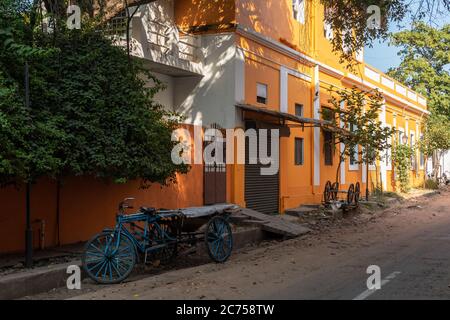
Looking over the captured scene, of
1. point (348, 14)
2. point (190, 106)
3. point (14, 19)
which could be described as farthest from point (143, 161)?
point (348, 14)

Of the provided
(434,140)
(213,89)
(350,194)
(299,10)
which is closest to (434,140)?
(434,140)

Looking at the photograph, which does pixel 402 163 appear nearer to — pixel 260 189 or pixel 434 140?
pixel 434 140

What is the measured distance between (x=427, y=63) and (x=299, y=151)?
23.5 m

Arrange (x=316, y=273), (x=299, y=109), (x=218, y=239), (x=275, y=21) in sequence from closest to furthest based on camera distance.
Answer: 1. (x=316, y=273)
2. (x=218, y=239)
3. (x=275, y=21)
4. (x=299, y=109)

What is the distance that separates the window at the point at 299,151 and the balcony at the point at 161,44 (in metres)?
5.11

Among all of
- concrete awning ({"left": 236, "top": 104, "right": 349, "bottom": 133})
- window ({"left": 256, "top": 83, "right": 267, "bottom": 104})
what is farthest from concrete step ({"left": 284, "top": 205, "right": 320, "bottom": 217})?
window ({"left": 256, "top": 83, "right": 267, "bottom": 104})

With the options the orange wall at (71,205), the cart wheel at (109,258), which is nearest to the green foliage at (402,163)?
the orange wall at (71,205)

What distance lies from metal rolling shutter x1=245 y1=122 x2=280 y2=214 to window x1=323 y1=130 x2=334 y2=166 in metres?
4.20

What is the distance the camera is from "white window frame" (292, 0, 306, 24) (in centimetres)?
1861

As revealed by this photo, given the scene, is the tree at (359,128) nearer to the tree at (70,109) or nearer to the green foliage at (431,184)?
the tree at (70,109)

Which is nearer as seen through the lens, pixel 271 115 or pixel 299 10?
pixel 271 115

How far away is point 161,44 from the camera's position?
13820 millimetres

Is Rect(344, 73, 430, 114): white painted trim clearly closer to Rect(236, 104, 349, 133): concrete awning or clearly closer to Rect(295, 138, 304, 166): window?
Rect(295, 138, 304, 166): window

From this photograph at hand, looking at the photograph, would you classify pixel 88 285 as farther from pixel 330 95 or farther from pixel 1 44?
pixel 330 95
